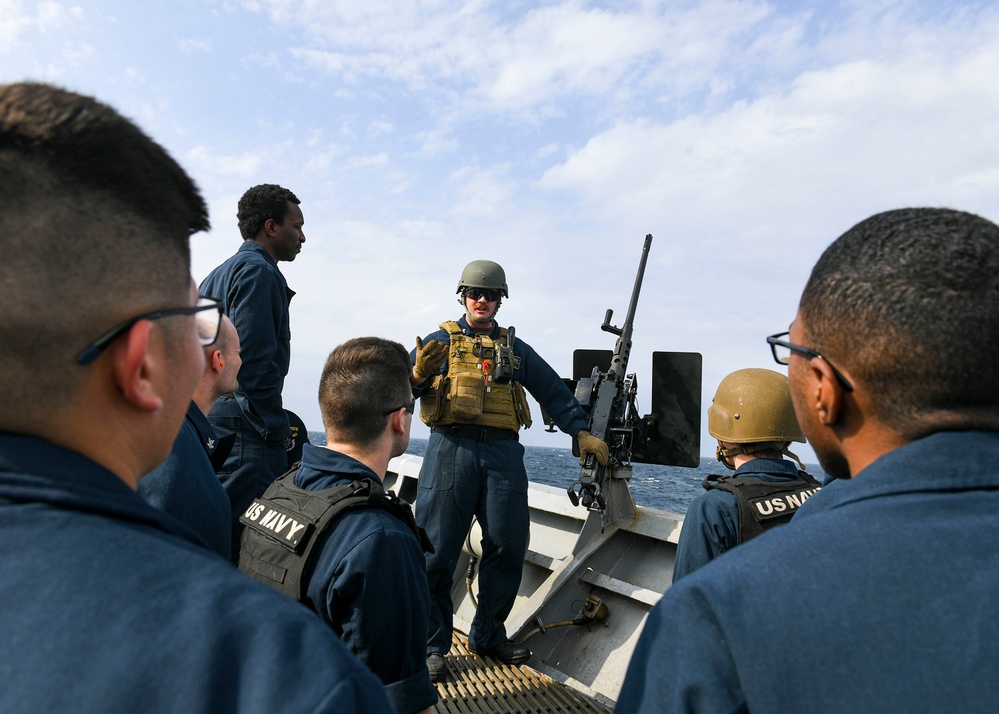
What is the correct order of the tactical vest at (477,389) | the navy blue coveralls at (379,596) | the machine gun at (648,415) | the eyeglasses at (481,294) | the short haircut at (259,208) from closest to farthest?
the navy blue coveralls at (379,596) → the short haircut at (259,208) → the tactical vest at (477,389) → the eyeglasses at (481,294) → the machine gun at (648,415)

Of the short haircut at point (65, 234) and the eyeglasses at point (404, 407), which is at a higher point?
the short haircut at point (65, 234)

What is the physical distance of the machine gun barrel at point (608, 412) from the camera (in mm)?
5277

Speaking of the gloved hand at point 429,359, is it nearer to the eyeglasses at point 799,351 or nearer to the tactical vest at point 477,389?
the tactical vest at point 477,389

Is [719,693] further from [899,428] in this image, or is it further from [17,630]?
[17,630]

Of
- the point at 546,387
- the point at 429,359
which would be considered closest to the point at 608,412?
the point at 546,387

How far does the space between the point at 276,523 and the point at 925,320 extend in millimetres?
1869

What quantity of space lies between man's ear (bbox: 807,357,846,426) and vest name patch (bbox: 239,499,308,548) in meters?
1.51

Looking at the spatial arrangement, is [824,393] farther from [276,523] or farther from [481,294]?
[481,294]

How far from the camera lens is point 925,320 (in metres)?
1.12

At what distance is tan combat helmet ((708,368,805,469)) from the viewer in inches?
130

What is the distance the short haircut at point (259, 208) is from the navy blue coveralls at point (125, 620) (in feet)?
11.5

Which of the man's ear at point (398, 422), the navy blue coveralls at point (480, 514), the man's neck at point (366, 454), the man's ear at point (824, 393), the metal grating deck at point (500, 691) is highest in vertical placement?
the man's ear at point (824, 393)

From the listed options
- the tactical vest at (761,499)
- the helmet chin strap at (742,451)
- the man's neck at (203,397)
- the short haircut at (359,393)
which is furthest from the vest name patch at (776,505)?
the man's neck at (203,397)

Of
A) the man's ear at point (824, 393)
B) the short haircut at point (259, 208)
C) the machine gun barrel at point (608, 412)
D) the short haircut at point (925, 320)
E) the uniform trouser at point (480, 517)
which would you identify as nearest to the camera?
the short haircut at point (925, 320)
